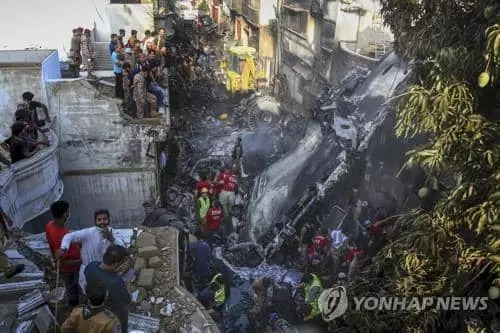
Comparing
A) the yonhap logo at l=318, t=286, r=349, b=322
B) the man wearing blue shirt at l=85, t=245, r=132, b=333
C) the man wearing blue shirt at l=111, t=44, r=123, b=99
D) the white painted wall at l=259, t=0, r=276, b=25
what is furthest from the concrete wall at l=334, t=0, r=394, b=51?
the man wearing blue shirt at l=85, t=245, r=132, b=333

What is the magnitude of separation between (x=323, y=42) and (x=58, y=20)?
31.8 ft

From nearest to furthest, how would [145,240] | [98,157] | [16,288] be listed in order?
1. [16,288]
2. [145,240]
3. [98,157]

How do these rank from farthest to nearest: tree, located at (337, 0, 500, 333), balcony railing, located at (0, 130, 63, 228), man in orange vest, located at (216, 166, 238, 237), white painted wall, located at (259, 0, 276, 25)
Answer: white painted wall, located at (259, 0, 276, 25), man in orange vest, located at (216, 166, 238, 237), balcony railing, located at (0, 130, 63, 228), tree, located at (337, 0, 500, 333)

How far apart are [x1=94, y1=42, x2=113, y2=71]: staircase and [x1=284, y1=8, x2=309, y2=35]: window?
9.69m

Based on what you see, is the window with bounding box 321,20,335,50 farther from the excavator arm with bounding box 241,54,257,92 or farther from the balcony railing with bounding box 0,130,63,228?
the balcony railing with bounding box 0,130,63,228

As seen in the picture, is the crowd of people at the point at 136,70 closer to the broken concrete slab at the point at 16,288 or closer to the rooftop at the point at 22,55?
the rooftop at the point at 22,55

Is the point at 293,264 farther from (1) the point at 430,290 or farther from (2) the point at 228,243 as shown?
(1) the point at 430,290

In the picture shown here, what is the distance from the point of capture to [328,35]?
1880 cm

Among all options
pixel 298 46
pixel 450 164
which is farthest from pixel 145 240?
pixel 298 46

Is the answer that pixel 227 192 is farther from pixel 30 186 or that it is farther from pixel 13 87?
pixel 13 87

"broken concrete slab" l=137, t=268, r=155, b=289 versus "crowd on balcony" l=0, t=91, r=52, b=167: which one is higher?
"crowd on balcony" l=0, t=91, r=52, b=167

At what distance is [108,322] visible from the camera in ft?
12.6

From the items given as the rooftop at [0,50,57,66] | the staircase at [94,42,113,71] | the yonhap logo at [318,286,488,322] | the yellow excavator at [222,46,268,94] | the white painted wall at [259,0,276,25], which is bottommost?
the yellow excavator at [222,46,268,94]

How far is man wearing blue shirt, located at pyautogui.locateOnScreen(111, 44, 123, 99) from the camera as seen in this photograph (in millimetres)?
11267
